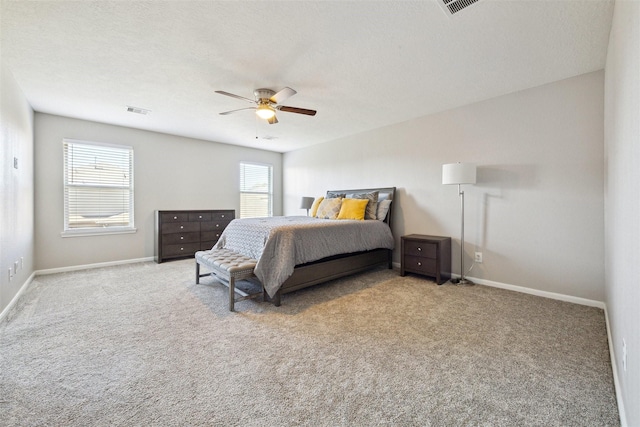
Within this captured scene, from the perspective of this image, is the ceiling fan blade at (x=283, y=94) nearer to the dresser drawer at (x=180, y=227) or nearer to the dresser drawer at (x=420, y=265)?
the dresser drawer at (x=420, y=265)

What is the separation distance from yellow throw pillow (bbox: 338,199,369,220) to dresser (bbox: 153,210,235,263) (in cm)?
260

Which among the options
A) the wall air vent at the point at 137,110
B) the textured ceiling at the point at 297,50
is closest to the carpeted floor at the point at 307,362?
the textured ceiling at the point at 297,50

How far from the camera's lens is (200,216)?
518 centimetres

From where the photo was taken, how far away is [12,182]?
9.41 feet

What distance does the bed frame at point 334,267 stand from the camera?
2.99 m

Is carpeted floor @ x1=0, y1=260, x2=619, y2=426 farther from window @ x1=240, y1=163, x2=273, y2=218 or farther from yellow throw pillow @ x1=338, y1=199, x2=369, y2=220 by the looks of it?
window @ x1=240, y1=163, x2=273, y2=218

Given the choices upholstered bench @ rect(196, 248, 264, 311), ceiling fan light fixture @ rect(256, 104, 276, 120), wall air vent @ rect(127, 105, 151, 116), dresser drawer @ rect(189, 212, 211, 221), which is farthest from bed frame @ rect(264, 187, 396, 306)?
wall air vent @ rect(127, 105, 151, 116)

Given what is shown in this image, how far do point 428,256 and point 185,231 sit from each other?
4.24m

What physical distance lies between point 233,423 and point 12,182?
3.55m

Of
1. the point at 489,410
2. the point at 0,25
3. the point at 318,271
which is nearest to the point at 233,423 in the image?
the point at 489,410

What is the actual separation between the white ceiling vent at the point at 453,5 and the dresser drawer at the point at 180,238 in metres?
4.96

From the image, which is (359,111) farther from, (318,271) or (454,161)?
(318,271)

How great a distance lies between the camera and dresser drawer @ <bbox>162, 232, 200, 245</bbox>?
4.80 metres

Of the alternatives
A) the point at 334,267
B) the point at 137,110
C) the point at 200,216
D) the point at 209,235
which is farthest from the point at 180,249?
the point at 334,267
